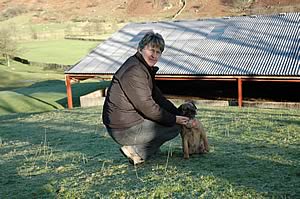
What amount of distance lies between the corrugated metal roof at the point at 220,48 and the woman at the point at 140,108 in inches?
452

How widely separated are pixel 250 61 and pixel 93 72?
7650 millimetres

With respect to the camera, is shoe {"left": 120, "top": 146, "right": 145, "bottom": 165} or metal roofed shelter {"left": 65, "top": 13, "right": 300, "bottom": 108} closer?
shoe {"left": 120, "top": 146, "right": 145, "bottom": 165}

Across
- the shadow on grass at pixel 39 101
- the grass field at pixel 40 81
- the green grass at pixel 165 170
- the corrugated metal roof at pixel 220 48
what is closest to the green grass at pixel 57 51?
the grass field at pixel 40 81

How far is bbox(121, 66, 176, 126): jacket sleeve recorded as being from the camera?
4695mm

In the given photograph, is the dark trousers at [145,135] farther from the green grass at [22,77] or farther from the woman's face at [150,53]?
the green grass at [22,77]

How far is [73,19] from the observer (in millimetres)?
87000

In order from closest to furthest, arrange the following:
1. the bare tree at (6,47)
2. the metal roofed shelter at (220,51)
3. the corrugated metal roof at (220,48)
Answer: the metal roofed shelter at (220,51), the corrugated metal roof at (220,48), the bare tree at (6,47)

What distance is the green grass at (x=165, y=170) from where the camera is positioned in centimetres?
411

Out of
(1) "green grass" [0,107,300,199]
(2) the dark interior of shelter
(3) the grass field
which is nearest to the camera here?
(1) "green grass" [0,107,300,199]

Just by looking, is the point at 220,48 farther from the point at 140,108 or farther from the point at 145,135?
the point at 140,108

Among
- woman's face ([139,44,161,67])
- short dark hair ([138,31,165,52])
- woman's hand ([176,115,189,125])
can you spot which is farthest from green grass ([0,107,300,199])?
short dark hair ([138,31,165,52])

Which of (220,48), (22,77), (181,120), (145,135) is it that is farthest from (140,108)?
(22,77)

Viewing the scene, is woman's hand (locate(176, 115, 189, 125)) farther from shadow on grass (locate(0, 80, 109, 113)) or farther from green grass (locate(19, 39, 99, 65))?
green grass (locate(19, 39, 99, 65))

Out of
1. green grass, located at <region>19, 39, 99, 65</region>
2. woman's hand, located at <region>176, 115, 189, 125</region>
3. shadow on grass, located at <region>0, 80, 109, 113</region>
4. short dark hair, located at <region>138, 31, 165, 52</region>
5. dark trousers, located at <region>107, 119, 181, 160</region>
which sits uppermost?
short dark hair, located at <region>138, 31, 165, 52</region>
